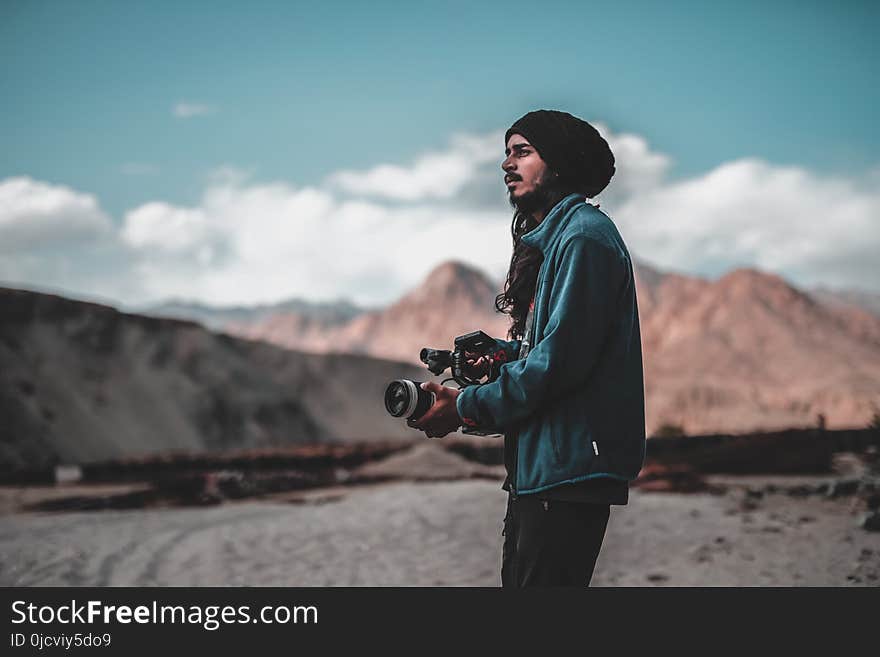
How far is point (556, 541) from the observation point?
6.63 ft

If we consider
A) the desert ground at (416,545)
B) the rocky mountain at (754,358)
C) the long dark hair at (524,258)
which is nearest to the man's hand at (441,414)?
the long dark hair at (524,258)

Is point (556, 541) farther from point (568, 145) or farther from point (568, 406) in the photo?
point (568, 145)

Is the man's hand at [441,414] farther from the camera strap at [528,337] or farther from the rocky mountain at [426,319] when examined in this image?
the rocky mountain at [426,319]

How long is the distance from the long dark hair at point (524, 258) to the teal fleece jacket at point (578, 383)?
0.18m

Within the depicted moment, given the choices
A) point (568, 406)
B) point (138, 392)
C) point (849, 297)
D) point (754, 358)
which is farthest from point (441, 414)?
point (849, 297)

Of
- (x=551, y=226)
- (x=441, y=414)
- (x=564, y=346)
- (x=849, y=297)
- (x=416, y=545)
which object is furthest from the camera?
(x=849, y=297)

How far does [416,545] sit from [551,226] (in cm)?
647

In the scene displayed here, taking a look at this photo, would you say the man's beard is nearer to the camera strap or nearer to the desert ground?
the camera strap

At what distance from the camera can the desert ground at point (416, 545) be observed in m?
6.59

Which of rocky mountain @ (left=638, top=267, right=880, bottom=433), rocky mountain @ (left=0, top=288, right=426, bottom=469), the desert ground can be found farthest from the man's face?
rocky mountain @ (left=638, top=267, right=880, bottom=433)

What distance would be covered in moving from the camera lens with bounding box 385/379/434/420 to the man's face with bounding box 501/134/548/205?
2.06ft

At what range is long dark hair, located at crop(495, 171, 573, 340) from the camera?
2.27 metres

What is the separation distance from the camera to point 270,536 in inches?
342
